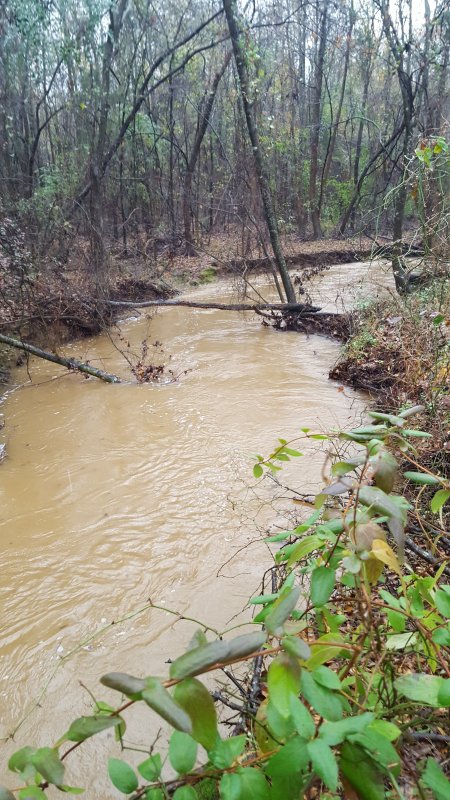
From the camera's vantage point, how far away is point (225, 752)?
0.88m

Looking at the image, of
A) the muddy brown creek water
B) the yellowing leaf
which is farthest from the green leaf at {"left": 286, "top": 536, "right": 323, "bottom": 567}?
the muddy brown creek water

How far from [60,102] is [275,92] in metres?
8.63

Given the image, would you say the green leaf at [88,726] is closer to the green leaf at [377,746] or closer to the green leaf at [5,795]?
the green leaf at [5,795]

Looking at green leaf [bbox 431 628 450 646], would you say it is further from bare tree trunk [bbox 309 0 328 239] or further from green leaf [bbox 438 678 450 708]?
bare tree trunk [bbox 309 0 328 239]

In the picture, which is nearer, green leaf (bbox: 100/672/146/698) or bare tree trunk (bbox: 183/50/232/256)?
green leaf (bbox: 100/672/146/698)

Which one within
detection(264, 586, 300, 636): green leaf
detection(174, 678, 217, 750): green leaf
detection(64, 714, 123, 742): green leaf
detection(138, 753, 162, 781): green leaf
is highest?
detection(264, 586, 300, 636): green leaf

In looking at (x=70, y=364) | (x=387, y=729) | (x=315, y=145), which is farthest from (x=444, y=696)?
(x=315, y=145)

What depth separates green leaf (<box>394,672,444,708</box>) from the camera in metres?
0.91

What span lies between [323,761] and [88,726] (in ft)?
1.22

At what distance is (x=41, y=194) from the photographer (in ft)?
40.1

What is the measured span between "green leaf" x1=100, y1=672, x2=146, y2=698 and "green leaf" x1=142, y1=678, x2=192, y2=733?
16 millimetres

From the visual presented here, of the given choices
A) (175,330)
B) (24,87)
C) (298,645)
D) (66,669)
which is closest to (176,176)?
(24,87)

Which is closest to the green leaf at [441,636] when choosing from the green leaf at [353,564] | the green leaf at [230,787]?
the green leaf at [353,564]

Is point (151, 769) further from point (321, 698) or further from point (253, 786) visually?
point (321, 698)
